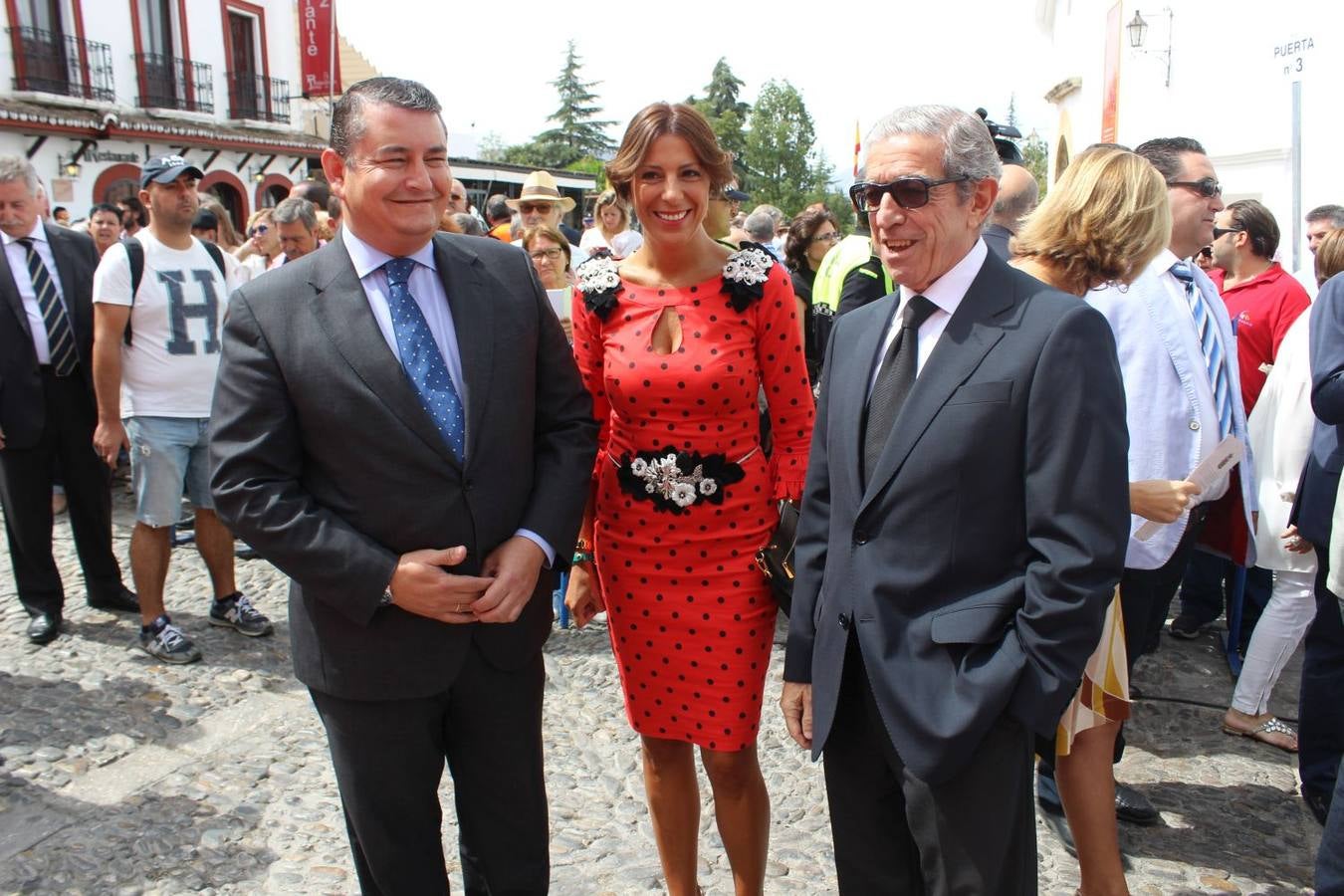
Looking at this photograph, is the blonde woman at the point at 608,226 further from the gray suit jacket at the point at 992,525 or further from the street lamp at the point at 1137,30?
the street lamp at the point at 1137,30

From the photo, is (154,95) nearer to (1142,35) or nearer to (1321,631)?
(1142,35)

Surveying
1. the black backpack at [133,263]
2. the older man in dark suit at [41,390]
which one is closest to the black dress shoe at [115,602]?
the older man in dark suit at [41,390]

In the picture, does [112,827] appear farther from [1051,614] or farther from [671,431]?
[1051,614]

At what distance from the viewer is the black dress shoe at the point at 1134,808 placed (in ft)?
11.0

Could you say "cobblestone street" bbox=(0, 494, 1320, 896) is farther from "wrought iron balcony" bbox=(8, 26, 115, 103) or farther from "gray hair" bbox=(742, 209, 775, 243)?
"wrought iron balcony" bbox=(8, 26, 115, 103)

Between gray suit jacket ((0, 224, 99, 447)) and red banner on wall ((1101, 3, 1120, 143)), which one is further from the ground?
red banner on wall ((1101, 3, 1120, 143))

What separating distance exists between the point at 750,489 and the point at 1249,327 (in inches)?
143

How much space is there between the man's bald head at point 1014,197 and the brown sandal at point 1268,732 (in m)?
2.24

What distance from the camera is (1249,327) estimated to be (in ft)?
16.6

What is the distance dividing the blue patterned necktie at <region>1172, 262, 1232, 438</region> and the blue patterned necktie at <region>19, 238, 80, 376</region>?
5.02 metres

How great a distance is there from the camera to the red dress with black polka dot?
2.73 m

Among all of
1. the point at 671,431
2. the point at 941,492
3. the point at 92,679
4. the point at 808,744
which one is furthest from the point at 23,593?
the point at 941,492

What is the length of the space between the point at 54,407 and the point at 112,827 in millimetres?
2638

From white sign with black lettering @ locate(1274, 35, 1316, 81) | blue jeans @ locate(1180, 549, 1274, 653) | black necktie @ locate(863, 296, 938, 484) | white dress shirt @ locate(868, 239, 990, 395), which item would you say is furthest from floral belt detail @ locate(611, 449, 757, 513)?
white sign with black lettering @ locate(1274, 35, 1316, 81)
